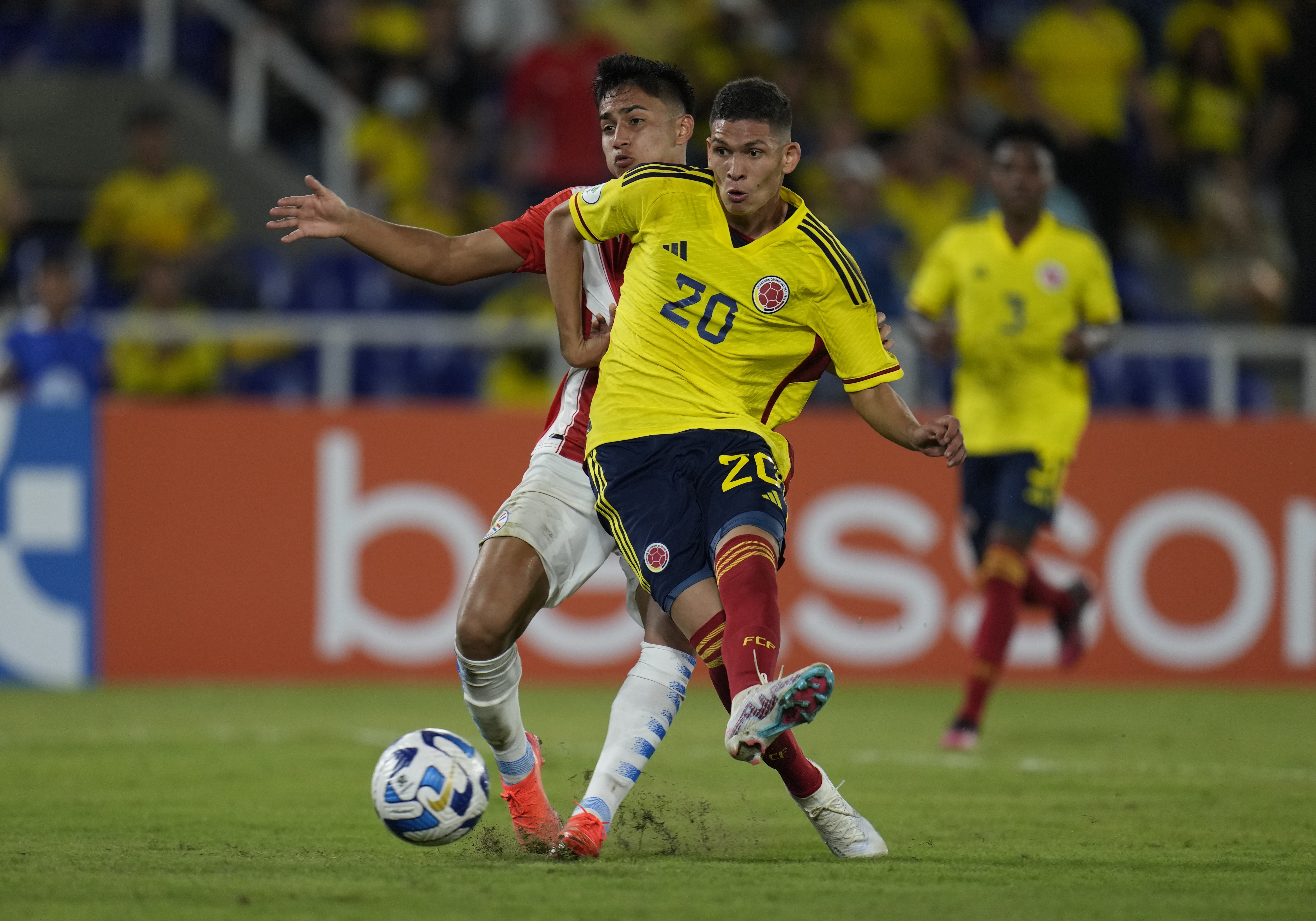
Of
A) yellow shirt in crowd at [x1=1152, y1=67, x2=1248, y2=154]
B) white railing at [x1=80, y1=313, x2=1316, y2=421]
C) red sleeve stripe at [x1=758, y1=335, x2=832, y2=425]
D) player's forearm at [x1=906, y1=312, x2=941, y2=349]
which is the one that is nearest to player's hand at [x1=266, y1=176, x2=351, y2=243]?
red sleeve stripe at [x1=758, y1=335, x2=832, y2=425]

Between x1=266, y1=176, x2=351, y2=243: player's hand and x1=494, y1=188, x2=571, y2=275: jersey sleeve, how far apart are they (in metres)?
0.48

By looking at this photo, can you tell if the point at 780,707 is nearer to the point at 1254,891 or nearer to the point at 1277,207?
the point at 1254,891

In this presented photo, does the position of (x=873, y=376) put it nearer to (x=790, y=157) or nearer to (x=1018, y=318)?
(x=790, y=157)

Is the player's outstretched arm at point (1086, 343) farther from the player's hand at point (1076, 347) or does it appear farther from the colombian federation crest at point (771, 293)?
the colombian federation crest at point (771, 293)

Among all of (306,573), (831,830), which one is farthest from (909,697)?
(831,830)

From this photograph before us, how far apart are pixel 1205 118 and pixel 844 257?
1086cm

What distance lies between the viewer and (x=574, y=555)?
5.78 meters

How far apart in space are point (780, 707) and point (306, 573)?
6.87m

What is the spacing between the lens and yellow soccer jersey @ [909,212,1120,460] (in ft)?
30.2

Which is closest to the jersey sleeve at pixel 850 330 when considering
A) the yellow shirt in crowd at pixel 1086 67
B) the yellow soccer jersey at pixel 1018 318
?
the yellow soccer jersey at pixel 1018 318

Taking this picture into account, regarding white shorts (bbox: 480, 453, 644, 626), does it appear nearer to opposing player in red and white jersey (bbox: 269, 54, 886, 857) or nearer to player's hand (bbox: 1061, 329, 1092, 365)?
opposing player in red and white jersey (bbox: 269, 54, 886, 857)

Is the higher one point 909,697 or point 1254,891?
point 1254,891

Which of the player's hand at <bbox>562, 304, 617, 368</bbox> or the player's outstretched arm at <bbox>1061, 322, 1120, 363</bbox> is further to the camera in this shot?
the player's outstretched arm at <bbox>1061, 322, 1120, 363</bbox>

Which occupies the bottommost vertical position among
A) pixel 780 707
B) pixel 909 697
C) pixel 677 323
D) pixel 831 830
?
pixel 909 697
